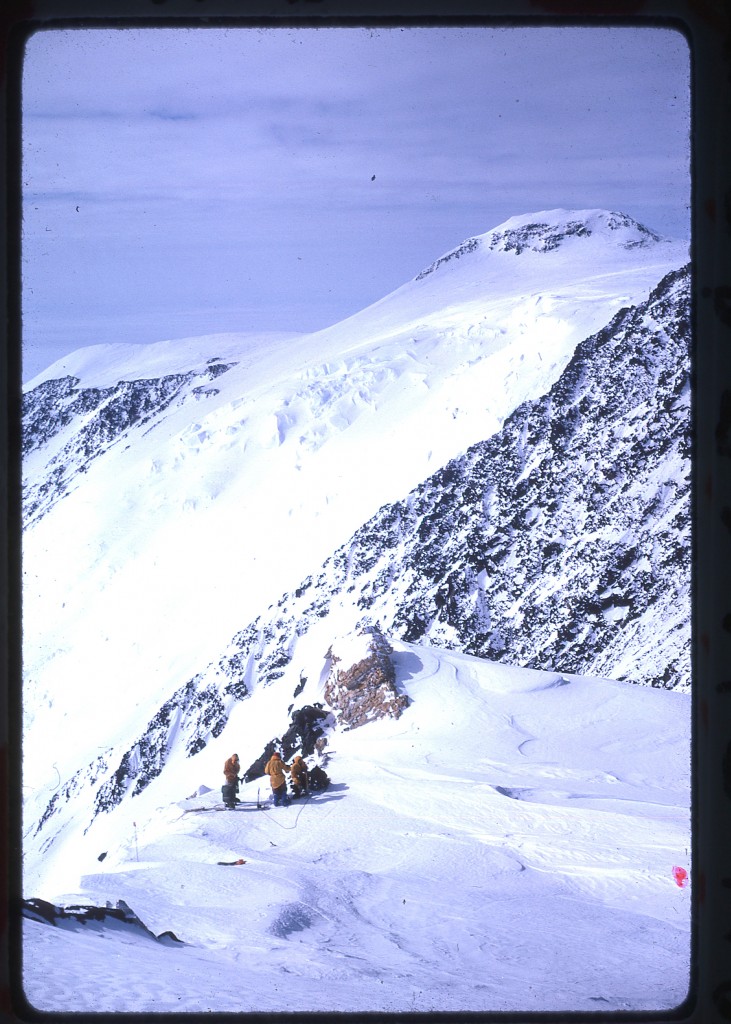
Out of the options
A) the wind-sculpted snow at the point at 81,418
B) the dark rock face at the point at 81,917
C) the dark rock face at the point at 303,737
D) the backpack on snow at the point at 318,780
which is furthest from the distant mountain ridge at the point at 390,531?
the dark rock face at the point at 81,917

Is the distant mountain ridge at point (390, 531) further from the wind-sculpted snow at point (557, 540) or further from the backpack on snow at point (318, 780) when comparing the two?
the backpack on snow at point (318, 780)

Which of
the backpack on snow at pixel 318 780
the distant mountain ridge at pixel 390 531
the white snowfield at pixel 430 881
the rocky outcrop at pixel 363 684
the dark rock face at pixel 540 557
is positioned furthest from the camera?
the distant mountain ridge at pixel 390 531

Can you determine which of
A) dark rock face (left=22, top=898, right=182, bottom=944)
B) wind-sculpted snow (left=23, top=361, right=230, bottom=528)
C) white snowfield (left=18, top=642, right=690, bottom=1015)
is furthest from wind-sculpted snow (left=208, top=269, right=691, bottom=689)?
dark rock face (left=22, top=898, right=182, bottom=944)

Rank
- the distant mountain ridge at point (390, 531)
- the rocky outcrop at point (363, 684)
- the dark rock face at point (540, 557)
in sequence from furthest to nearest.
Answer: the distant mountain ridge at point (390, 531), the dark rock face at point (540, 557), the rocky outcrop at point (363, 684)

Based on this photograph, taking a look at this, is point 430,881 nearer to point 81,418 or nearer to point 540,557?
point 540,557

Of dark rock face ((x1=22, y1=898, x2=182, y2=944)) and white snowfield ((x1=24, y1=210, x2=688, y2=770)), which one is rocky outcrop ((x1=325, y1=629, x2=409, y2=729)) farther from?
white snowfield ((x1=24, y1=210, x2=688, y2=770))

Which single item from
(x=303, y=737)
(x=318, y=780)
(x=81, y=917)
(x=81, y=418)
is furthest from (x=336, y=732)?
(x=81, y=418)
